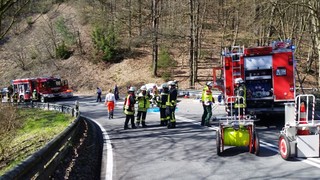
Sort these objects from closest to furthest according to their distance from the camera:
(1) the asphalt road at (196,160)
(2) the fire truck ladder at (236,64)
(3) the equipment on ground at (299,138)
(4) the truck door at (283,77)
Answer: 1. (1) the asphalt road at (196,160)
2. (3) the equipment on ground at (299,138)
3. (4) the truck door at (283,77)
4. (2) the fire truck ladder at (236,64)

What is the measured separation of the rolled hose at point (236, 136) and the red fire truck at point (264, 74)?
192 inches

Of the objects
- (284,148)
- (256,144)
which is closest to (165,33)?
(256,144)

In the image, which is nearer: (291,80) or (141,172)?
(141,172)

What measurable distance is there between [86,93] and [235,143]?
118 feet

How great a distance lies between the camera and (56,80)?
3897cm

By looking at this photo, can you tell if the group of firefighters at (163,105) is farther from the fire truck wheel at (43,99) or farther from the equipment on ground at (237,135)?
the fire truck wheel at (43,99)

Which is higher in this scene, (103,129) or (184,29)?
(184,29)

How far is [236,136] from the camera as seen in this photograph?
351 inches

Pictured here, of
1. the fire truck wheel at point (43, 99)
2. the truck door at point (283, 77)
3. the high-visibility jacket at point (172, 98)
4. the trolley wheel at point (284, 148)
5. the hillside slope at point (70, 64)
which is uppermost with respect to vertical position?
the hillside slope at point (70, 64)

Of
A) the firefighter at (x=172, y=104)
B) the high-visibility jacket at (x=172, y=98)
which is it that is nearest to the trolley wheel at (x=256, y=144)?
the firefighter at (x=172, y=104)

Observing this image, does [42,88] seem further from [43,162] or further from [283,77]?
[43,162]

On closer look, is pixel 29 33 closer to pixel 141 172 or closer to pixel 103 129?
pixel 103 129

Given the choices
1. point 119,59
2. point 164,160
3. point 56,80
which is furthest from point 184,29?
point 164,160

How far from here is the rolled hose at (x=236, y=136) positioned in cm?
889
